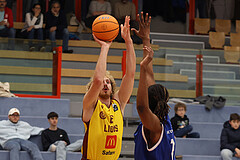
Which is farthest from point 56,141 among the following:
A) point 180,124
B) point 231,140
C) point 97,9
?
point 97,9

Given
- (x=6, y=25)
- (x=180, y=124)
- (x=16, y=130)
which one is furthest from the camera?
(x=6, y=25)

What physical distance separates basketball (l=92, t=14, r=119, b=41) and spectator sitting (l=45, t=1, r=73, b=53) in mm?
6509

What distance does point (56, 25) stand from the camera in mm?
11398

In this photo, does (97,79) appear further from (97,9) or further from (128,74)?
(97,9)

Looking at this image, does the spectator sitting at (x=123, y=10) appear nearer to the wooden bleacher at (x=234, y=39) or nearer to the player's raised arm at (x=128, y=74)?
the wooden bleacher at (x=234, y=39)

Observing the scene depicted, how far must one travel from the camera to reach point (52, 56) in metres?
9.93

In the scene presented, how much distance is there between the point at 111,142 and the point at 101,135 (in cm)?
12

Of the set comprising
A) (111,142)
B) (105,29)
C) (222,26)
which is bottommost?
(111,142)

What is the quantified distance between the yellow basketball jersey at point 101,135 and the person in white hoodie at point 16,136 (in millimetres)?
3499

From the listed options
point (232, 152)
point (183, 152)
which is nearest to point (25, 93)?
point (183, 152)

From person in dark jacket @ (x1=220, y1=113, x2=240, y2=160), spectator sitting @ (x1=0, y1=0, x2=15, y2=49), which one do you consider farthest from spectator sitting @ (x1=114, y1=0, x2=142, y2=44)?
person in dark jacket @ (x1=220, y1=113, x2=240, y2=160)

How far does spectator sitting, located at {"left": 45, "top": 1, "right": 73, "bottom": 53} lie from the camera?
11.3 meters

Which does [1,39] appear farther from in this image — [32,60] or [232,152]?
[232,152]

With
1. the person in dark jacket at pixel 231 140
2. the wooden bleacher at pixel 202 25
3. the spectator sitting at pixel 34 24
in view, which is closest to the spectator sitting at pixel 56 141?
the person in dark jacket at pixel 231 140
